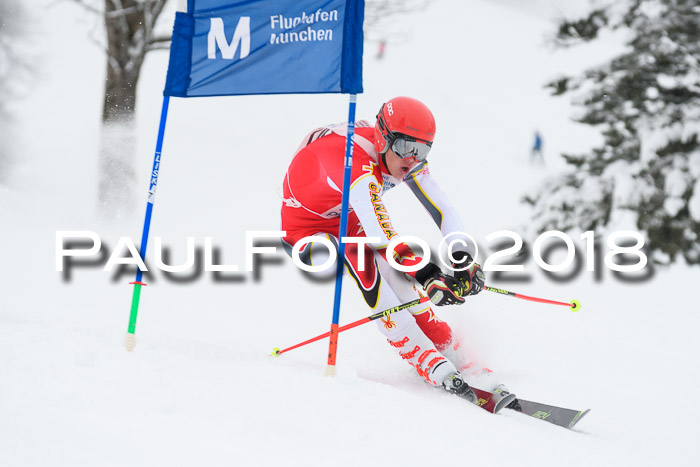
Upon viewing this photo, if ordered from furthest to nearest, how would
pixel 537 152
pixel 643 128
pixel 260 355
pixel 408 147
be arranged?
1. pixel 537 152
2. pixel 643 128
3. pixel 260 355
4. pixel 408 147

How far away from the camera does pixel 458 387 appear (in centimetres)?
406

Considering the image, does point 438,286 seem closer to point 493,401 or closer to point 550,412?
point 493,401

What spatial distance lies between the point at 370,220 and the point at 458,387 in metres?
1.20

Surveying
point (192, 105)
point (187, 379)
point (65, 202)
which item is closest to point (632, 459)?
point (187, 379)

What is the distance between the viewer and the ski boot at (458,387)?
4043 mm

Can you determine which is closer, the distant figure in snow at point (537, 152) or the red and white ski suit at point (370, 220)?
the red and white ski suit at point (370, 220)

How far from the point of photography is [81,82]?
20719mm

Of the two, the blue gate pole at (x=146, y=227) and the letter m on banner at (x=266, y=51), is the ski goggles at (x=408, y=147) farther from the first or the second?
the blue gate pole at (x=146, y=227)

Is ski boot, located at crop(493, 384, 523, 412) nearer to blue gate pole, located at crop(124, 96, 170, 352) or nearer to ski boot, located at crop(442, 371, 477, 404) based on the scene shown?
ski boot, located at crop(442, 371, 477, 404)

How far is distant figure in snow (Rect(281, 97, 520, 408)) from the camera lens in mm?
4094

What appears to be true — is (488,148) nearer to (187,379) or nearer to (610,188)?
(610,188)

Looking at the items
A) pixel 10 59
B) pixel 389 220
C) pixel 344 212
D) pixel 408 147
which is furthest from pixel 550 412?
pixel 10 59

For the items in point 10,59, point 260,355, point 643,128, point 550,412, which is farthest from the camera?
point 10,59
